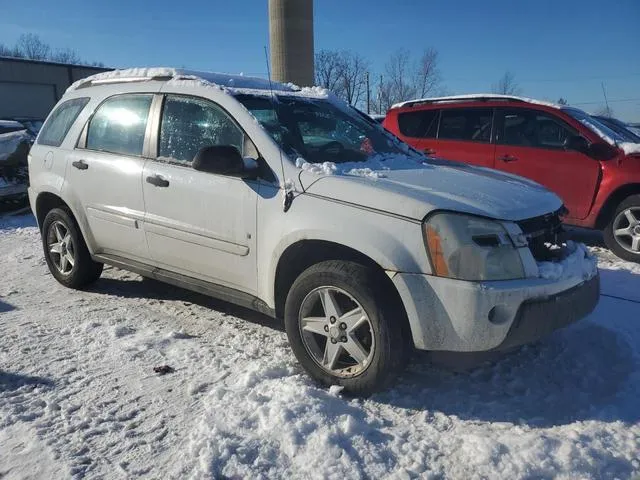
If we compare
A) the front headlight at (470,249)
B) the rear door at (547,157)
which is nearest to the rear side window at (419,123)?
the rear door at (547,157)

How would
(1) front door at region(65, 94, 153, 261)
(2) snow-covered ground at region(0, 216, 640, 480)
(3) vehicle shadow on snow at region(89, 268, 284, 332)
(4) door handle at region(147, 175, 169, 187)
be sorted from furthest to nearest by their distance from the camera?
(3) vehicle shadow on snow at region(89, 268, 284, 332) → (1) front door at region(65, 94, 153, 261) → (4) door handle at region(147, 175, 169, 187) → (2) snow-covered ground at region(0, 216, 640, 480)

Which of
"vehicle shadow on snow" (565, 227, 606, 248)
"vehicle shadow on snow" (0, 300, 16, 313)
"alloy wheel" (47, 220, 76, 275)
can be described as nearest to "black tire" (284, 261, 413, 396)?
"alloy wheel" (47, 220, 76, 275)

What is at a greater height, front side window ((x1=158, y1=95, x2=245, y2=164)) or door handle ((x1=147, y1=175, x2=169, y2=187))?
front side window ((x1=158, y1=95, x2=245, y2=164))

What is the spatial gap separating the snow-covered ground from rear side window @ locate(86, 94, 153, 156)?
1.36m

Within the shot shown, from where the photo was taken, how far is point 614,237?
612 centimetres

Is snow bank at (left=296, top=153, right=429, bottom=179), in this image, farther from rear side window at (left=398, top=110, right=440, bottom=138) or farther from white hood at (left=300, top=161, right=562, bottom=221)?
rear side window at (left=398, top=110, right=440, bottom=138)

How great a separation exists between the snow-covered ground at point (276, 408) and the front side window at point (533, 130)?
300 centimetres

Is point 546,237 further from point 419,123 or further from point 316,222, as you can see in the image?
point 419,123

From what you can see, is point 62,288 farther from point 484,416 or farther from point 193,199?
point 484,416

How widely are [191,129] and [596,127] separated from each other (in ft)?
16.1

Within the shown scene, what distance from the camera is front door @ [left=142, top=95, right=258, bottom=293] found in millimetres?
3477

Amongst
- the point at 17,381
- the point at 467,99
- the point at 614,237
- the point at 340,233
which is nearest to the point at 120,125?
the point at 17,381

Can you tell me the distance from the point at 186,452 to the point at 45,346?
1797 mm

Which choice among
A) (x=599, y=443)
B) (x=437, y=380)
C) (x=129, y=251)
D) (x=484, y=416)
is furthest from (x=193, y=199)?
(x=599, y=443)
